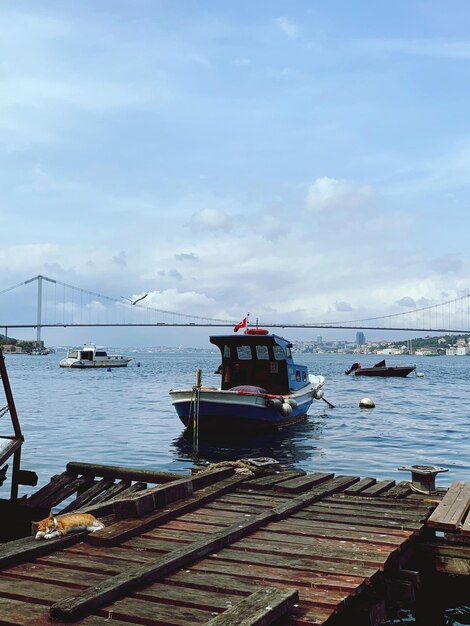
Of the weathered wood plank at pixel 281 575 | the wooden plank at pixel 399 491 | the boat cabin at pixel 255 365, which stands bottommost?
the wooden plank at pixel 399 491

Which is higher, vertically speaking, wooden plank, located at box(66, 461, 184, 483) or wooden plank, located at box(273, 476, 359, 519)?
wooden plank, located at box(273, 476, 359, 519)

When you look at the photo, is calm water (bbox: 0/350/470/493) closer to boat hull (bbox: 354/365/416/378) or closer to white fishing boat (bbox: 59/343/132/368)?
boat hull (bbox: 354/365/416/378)

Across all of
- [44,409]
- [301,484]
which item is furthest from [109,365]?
[301,484]

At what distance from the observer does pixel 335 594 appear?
17.3ft

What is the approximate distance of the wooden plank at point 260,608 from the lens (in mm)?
4395

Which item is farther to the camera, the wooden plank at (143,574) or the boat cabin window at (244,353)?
the boat cabin window at (244,353)

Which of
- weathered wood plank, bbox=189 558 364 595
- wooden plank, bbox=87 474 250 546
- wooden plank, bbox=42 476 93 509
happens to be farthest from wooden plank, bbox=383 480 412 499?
wooden plank, bbox=42 476 93 509

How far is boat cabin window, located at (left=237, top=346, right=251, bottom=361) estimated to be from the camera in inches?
1048

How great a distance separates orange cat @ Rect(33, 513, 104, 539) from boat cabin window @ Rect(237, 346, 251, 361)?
19.7m

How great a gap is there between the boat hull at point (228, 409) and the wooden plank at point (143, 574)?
1649 centimetres

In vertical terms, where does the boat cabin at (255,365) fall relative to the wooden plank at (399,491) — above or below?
above

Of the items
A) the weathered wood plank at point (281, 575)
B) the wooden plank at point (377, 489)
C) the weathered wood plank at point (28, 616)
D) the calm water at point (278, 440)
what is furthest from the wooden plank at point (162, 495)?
the calm water at point (278, 440)

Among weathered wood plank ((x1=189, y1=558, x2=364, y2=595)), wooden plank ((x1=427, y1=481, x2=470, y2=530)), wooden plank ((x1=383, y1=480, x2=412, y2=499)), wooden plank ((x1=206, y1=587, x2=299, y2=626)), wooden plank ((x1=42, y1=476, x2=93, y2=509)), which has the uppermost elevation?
wooden plank ((x1=206, y1=587, x2=299, y2=626))

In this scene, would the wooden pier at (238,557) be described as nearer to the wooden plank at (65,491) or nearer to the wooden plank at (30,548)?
the wooden plank at (30,548)
